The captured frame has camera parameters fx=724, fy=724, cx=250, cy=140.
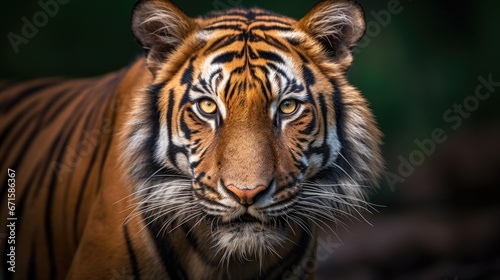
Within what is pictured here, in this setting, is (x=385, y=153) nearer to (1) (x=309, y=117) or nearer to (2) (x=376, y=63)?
(2) (x=376, y=63)

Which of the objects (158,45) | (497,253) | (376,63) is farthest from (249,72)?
(497,253)

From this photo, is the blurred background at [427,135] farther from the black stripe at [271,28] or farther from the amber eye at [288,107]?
the amber eye at [288,107]

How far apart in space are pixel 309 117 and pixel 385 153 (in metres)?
2.10

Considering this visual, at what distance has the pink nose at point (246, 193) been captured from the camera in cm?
169

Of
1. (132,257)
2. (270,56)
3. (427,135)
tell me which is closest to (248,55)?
(270,56)

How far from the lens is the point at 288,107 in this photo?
188cm

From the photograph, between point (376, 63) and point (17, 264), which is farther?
point (376, 63)

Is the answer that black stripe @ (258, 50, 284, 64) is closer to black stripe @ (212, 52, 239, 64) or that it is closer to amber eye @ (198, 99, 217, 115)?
black stripe @ (212, 52, 239, 64)

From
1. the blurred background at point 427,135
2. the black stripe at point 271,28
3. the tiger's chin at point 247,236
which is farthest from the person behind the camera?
the blurred background at point 427,135

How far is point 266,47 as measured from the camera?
195cm

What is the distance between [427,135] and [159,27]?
2232 mm

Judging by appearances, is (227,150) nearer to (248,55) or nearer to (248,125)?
(248,125)

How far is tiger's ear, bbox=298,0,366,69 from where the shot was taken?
1991mm

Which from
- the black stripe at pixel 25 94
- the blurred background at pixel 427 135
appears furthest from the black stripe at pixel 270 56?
Answer: the blurred background at pixel 427 135
